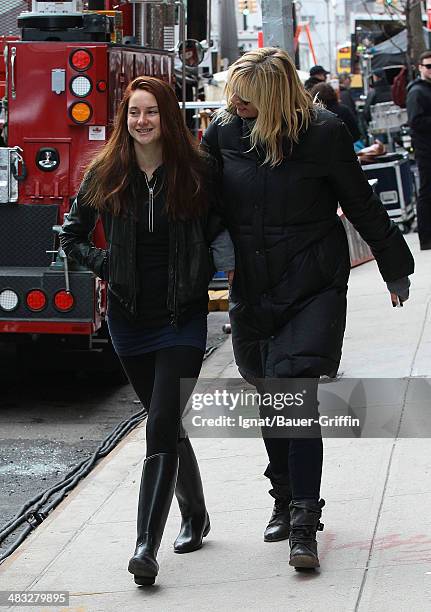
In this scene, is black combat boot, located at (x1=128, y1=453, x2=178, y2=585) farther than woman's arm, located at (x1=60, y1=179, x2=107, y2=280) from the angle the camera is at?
No

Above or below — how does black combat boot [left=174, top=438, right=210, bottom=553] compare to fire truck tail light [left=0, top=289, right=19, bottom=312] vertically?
below

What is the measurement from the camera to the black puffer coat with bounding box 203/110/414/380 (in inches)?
175

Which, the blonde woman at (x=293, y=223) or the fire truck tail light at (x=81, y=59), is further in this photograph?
the fire truck tail light at (x=81, y=59)

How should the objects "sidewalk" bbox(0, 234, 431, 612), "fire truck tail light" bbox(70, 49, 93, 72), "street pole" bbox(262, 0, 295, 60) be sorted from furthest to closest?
"street pole" bbox(262, 0, 295, 60), "fire truck tail light" bbox(70, 49, 93, 72), "sidewalk" bbox(0, 234, 431, 612)

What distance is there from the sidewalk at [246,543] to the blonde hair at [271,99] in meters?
1.45

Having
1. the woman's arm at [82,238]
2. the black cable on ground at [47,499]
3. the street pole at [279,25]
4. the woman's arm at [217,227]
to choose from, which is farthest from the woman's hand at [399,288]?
the street pole at [279,25]

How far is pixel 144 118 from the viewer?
14.5 feet

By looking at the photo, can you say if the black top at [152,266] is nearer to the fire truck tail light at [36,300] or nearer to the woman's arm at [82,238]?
the woman's arm at [82,238]

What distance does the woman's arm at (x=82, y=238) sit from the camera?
15.1 feet

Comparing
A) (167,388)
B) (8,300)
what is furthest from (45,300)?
(167,388)

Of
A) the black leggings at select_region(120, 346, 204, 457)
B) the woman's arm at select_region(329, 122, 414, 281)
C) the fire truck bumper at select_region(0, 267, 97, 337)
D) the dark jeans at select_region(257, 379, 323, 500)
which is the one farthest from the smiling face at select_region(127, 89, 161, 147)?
the fire truck bumper at select_region(0, 267, 97, 337)

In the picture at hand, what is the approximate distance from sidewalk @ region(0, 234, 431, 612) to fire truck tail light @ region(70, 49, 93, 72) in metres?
2.31

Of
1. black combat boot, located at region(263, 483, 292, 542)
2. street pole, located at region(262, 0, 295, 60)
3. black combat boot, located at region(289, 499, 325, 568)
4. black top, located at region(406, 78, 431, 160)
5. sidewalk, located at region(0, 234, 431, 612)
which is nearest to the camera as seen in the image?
sidewalk, located at region(0, 234, 431, 612)
